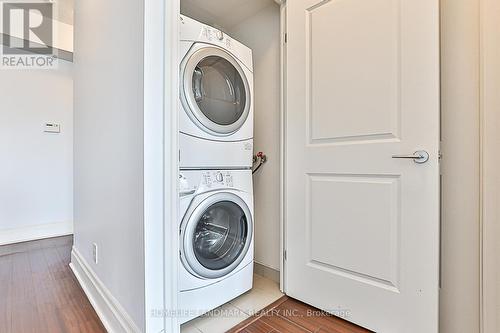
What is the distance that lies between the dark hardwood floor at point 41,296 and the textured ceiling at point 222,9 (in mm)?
2065

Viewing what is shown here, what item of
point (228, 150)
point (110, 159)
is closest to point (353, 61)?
point (228, 150)

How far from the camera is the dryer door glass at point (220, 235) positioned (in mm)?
1428

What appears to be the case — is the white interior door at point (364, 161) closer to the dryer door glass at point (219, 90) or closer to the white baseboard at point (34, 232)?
the dryer door glass at point (219, 90)

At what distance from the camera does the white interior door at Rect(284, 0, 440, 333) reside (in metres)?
1.11

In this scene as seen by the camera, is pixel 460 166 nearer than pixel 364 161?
Yes

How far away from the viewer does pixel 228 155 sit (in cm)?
153

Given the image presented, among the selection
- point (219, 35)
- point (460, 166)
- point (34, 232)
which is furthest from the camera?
point (34, 232)

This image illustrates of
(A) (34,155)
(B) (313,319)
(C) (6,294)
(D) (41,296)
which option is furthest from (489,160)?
(A) (34,155)

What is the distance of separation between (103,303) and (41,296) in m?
0.56

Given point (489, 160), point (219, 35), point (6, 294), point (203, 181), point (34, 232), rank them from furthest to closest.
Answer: point (34, 232), point (6, 294), point (219, 35), point (203, 181), point (489, 160)

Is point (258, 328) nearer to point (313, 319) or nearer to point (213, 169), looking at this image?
point (313, 319)

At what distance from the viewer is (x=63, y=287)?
172cm

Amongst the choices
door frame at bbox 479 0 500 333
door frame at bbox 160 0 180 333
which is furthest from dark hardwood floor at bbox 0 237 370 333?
door frame at bbox 479 0 500 333

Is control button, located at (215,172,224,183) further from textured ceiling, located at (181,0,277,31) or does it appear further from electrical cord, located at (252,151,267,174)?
textured ceiling, located at (181,0,277,31)
